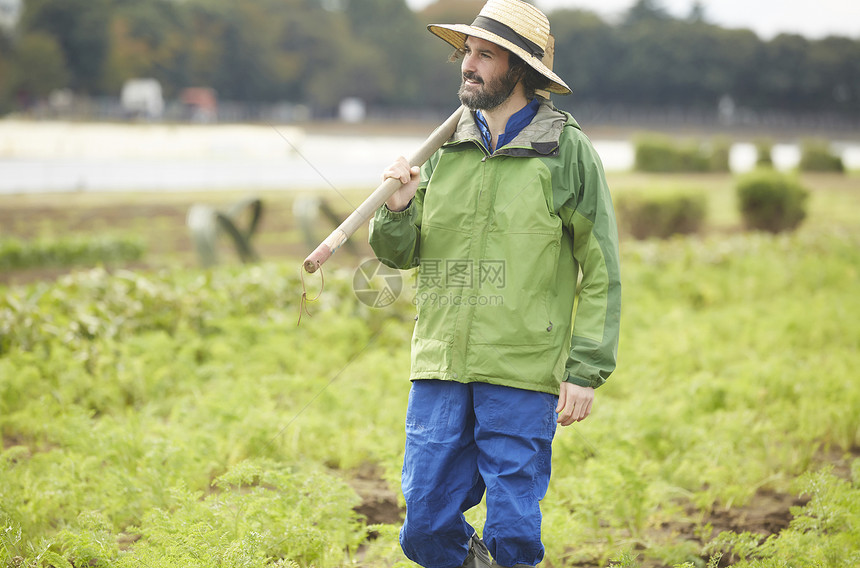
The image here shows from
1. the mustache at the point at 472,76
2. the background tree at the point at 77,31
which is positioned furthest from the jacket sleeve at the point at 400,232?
the background tree at the point at 77,31

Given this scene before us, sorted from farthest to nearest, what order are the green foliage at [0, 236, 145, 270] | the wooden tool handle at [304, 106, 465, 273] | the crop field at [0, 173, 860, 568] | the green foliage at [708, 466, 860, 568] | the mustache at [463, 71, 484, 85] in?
the green foliage at [0, 236, 145, 270]
the crop field at [0, 173, 860, 568]
the green foliage at [708, 466, 860, 568]
the mustache at [463, 71, 484, 85]
the wooden tool handle at [304, 106, 465, 273]

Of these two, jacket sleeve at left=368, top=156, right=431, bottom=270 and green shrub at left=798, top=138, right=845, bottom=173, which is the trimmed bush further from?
jacket sleeve at left=368, top=156, right=431, bottom=270

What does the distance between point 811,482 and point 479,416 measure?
1503 millimetres

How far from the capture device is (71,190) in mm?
19672

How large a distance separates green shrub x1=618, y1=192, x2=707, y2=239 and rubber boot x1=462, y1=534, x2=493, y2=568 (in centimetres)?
1274

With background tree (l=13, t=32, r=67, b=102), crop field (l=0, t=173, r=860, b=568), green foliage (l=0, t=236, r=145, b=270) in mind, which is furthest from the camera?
background tree (l=13, t=32, r=67, b=102)

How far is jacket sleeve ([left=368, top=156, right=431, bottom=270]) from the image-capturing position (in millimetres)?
2906

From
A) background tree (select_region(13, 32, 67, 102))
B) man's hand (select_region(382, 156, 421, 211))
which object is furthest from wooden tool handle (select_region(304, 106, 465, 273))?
background tree (select_region(13, 32, 67, 102))

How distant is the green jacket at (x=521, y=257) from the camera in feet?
9.34

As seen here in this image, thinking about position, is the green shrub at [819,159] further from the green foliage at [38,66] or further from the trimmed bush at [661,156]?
the green foliage at [38,66]

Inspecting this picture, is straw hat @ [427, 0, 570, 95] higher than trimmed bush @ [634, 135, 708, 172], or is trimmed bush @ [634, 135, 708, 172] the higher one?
trimmed bush @ [634, 135, 708, 172]

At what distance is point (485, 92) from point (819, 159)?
103 ft

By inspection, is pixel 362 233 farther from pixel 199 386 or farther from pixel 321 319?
pixel 199 386

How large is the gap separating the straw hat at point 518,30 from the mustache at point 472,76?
12 centimetres
